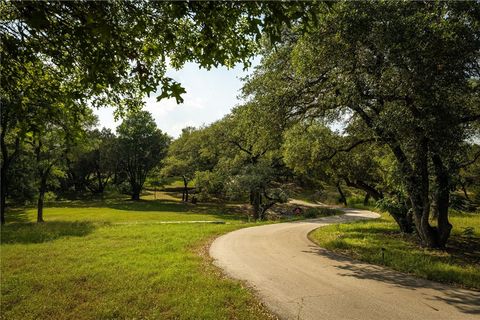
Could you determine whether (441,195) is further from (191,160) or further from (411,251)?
(191,160)

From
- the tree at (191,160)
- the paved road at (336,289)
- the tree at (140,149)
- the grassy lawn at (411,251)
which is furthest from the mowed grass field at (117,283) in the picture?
the tree at (140,149)

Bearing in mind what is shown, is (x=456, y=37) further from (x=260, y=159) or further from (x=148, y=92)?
(x=260, y=159)

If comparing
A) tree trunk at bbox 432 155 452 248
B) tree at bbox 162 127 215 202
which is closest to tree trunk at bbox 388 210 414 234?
tree trunk at bbox 432 155 452 248

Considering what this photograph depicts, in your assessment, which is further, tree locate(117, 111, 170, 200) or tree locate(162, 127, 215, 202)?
tree locate(117, 111, 170, 200)

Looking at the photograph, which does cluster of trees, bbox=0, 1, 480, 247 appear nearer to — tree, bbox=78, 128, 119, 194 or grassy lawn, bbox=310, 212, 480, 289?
grassy lawn, bbox=310, 212, 480, 289

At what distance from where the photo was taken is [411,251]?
14.8 metres

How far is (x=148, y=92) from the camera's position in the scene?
5.83 m

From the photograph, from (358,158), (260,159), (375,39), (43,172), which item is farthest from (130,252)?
(43,172)

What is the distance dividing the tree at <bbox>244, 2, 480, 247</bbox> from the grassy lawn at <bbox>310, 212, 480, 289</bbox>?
12.6ft

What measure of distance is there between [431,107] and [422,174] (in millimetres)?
4230

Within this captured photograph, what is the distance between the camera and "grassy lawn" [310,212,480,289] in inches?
432

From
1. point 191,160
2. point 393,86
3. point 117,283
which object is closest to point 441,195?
point 393,86

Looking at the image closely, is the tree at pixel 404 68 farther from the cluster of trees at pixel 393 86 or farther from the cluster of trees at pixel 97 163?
the cluster of trees at pixel 97 163

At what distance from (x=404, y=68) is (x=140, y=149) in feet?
177
